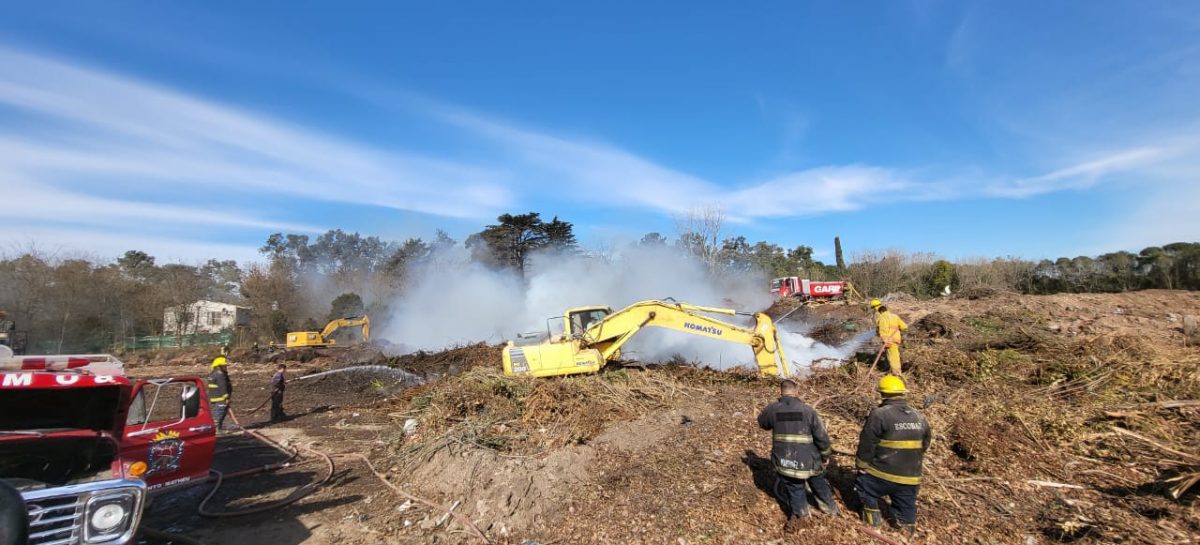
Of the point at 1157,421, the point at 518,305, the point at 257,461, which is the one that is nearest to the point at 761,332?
the point at 1157,421

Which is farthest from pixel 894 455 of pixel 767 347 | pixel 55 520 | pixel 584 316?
pixel 584 316

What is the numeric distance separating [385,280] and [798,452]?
50071 mm

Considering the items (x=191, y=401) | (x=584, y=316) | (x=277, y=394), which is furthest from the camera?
(x=584, y=316)

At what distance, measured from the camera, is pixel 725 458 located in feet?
23.8

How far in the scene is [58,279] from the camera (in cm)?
3397

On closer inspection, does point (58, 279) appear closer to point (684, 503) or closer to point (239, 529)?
point (239, 529)

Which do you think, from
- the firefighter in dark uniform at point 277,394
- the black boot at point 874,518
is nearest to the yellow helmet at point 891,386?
the black boot at point 874,518

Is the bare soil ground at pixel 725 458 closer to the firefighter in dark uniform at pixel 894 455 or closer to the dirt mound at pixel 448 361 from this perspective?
the firefighter in dark uniform at pixel 894 455

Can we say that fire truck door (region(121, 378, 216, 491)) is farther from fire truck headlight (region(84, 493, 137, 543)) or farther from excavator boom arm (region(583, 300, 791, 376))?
excavator boom arm (region(583, 300, 791, 376))

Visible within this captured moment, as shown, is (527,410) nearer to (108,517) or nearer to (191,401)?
(191,401)

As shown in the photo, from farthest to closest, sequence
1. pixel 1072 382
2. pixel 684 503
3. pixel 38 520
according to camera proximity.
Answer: pixel 1072 382 → pixel 684 503 → pixel 38 520

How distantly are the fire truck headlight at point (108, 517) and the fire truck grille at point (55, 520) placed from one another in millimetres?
59

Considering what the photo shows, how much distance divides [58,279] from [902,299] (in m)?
49.9

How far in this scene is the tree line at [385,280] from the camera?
3030cm
